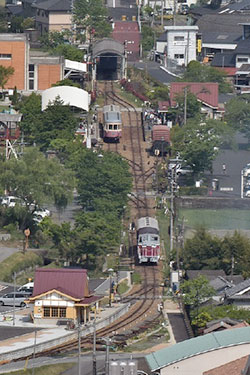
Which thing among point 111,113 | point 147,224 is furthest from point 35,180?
point 111,113

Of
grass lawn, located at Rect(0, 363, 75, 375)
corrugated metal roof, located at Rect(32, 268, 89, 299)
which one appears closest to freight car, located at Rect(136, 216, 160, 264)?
corrugated metal roof, located at Rect(32, 268, 89, 299)

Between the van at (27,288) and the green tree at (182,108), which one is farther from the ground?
the green tree at (182,108)

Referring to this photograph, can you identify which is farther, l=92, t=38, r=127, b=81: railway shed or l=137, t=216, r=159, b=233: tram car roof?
l=92, t=38, r=127, b=81: railway shed

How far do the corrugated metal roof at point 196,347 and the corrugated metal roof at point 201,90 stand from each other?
3714cm

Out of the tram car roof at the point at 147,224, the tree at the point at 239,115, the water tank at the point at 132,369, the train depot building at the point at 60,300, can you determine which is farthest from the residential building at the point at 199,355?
the tree at the point at 239,115

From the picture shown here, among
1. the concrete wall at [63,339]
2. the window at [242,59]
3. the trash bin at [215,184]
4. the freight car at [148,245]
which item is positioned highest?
the window at [242,59]

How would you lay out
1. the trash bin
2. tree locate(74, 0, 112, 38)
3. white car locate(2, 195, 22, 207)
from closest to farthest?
white car locate(2, 195, 22, 207), the trash bin, tree locate(74, 0, 112, 38)

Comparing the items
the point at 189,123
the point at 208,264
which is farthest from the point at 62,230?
the point at 189,123

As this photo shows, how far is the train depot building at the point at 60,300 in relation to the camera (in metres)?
50.5

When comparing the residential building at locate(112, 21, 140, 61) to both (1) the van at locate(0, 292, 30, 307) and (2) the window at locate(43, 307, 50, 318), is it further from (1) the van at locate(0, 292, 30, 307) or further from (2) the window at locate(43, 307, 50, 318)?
(2) the window at locate(43, 307, 50, 318)

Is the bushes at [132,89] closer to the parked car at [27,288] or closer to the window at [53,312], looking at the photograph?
the parked car at [27,288]

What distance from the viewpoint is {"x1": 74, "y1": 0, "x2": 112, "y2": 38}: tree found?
300 ft

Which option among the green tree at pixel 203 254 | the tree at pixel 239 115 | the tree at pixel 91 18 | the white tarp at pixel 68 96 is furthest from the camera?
the tree at pixel 91 18

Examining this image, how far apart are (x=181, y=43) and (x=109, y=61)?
10.3 metres
